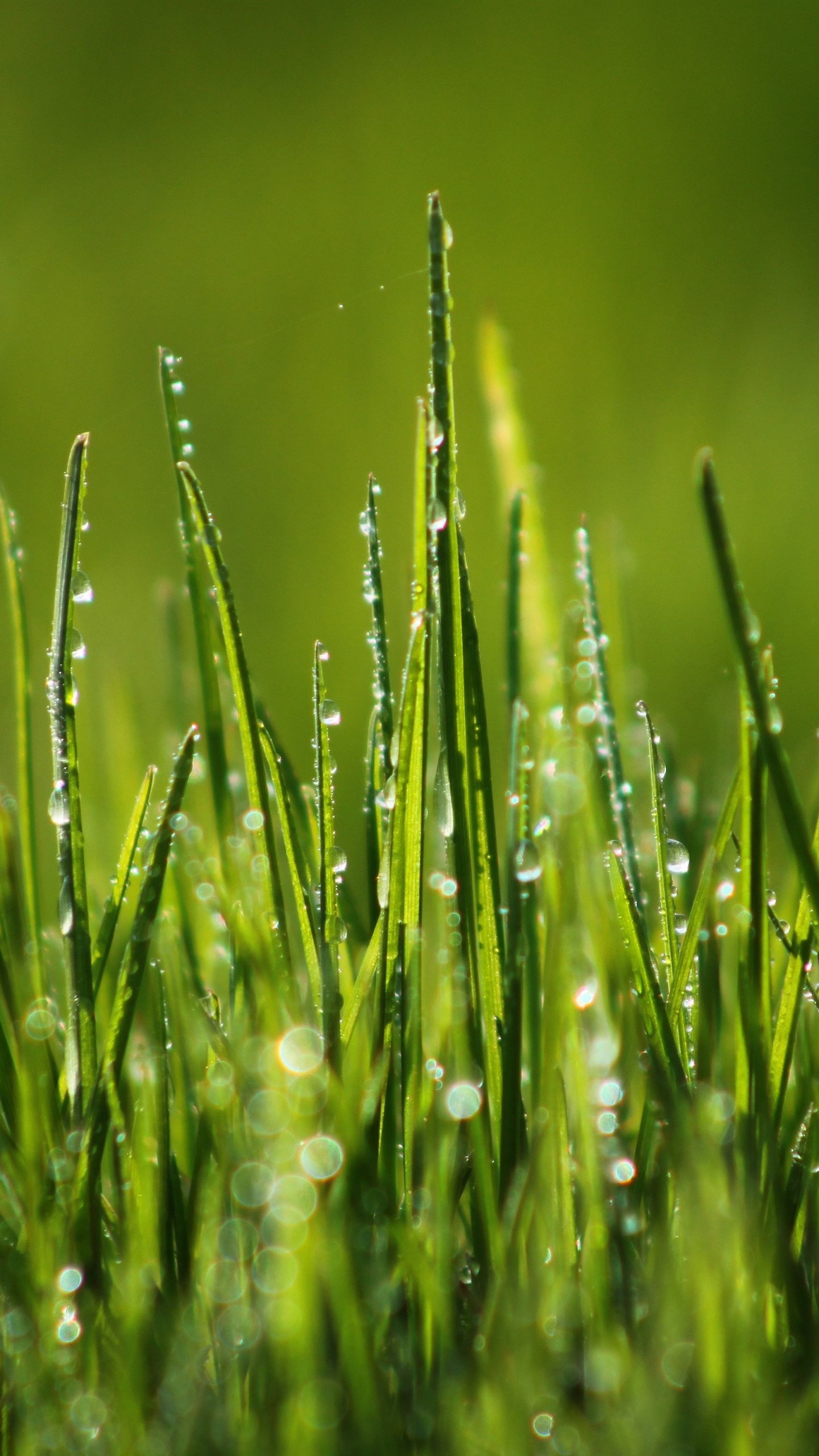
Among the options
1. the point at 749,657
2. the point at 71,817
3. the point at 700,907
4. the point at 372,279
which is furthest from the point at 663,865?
the point at 372,279

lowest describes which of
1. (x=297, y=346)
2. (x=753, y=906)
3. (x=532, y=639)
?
(x=753, y=906)

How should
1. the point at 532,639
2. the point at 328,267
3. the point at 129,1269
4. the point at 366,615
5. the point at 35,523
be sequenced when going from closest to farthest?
the point at 129,1269, the point at 532,639, the point at 366,615, the point at 35,523, the point at 328,267

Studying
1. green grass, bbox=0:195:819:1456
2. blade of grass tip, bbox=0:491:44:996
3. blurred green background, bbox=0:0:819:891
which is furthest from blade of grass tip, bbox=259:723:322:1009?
blurred green background, bbox=0:0:819:891

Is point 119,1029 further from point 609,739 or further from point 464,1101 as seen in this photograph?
point 609,739

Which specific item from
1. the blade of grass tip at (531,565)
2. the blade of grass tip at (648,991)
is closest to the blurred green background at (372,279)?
the blade of grass tip at (531,565)

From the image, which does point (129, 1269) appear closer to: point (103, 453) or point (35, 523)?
point (35, 523)

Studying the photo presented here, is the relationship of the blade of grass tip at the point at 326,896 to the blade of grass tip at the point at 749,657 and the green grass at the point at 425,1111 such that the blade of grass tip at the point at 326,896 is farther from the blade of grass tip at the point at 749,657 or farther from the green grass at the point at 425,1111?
the blade of grass tip at the point at 749,657

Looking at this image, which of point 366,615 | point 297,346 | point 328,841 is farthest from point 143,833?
point 297,346
